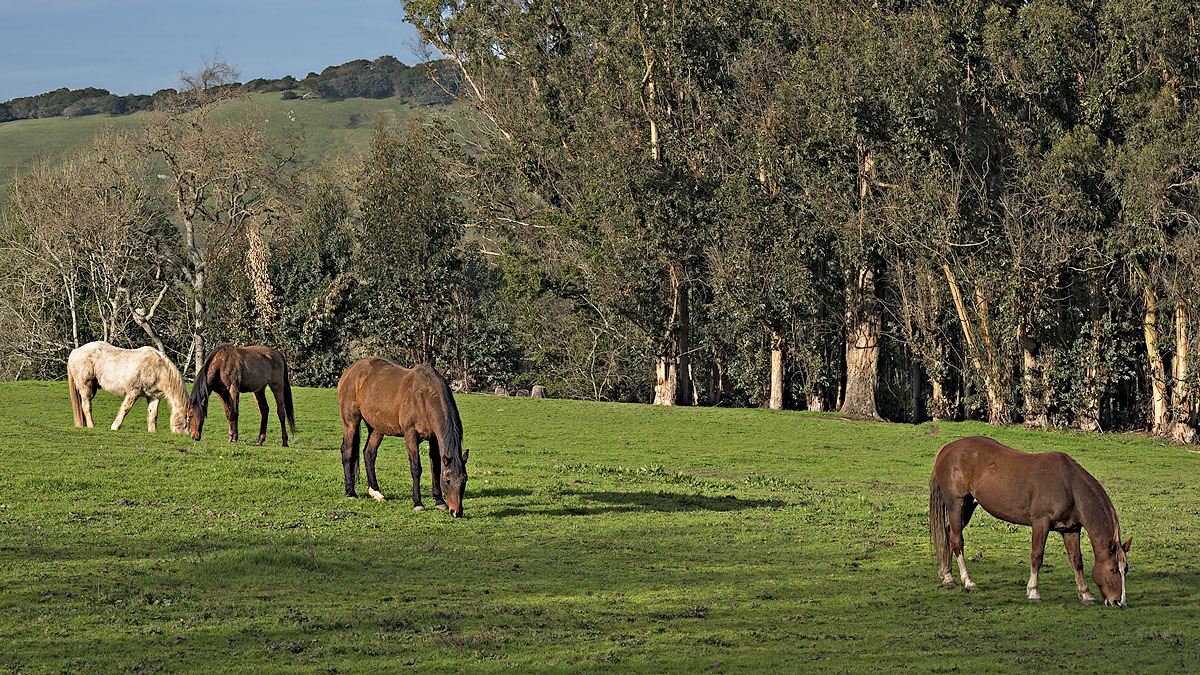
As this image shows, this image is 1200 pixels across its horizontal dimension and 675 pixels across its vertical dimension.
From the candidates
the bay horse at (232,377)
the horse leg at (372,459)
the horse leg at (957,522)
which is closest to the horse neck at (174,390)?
the bay horse at (232,377)

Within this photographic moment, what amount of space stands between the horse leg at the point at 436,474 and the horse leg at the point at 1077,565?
8108 mm

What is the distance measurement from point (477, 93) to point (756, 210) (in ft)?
51.7

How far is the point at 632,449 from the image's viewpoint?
99.3ft

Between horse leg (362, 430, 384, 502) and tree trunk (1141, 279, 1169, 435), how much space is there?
92.4ft

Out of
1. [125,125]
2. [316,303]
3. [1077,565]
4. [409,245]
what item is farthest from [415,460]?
[125,125]

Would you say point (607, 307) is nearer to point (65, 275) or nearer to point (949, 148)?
point (949, 148)

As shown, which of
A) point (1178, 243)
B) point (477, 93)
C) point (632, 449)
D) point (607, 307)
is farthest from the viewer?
point (477, 93)

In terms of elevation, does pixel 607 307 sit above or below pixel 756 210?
below

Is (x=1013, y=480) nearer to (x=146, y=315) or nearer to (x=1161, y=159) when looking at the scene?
(x=1161, y=159)

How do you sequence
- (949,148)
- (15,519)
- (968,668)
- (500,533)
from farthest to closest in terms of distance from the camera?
(949,148) → (500,533) → (15,519) → (968,668)

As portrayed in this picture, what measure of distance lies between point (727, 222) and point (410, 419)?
28.5 metres

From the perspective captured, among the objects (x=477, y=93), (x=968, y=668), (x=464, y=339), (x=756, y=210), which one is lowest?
(x=968, y=668)

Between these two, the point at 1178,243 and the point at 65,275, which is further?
the point at 65,275

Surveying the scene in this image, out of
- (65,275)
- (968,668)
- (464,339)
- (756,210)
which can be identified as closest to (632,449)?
(756,210)
